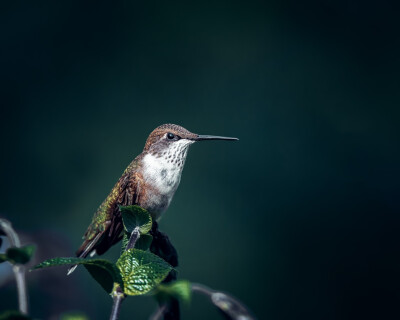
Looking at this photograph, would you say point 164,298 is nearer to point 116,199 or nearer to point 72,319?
point 72,319

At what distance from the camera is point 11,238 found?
371 millimetres

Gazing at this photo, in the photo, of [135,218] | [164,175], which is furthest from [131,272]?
[164,175]

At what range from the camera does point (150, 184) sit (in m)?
1.17

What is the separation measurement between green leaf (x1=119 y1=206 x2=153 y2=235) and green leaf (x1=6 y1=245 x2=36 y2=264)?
0.18m

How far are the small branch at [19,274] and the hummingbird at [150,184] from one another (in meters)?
0.74

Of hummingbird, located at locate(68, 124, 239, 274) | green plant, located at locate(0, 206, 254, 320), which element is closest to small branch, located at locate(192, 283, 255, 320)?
green plant, located at locate(0, 206, 254, 320)

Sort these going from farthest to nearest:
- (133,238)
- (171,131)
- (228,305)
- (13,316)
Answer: (171,131)
(133,238)
(228,305)
(13,316)

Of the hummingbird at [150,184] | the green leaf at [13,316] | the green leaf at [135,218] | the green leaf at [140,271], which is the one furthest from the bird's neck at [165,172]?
the green leaf at [13,316]

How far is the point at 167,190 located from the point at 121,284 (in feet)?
2.53

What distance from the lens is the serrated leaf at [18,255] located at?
0.33 meters

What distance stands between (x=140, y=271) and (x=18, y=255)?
0.11m

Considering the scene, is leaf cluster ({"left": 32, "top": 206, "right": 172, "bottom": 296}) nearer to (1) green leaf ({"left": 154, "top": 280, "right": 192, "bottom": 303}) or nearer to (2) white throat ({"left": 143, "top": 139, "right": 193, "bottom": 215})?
(1) green leaf ({"left": 154, "top": 280, "right": 192, "bottom": 303})

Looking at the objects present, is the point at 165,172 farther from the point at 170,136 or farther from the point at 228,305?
the point at 228,305

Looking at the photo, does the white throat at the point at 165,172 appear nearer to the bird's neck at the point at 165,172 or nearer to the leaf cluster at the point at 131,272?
the bird's neck at the point at 165,172
